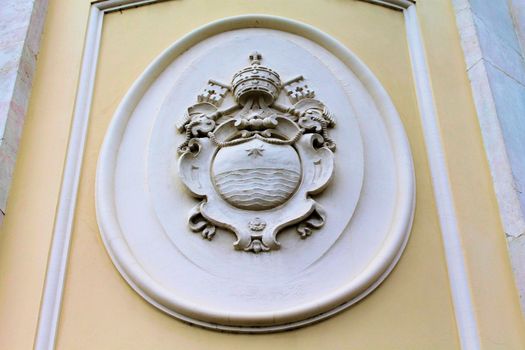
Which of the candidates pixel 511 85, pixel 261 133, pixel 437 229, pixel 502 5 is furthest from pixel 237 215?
pixel 502 5

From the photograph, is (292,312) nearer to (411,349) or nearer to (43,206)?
(411,349)

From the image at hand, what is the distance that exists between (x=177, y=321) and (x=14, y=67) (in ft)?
8.87

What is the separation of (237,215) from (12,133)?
1.95 m

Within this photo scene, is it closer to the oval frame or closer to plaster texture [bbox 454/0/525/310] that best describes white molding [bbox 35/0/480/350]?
the oval frame

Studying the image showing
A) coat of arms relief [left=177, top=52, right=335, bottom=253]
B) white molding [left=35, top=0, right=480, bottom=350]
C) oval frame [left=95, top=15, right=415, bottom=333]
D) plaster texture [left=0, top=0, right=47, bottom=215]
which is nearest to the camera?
oval frame [left=95, top=15, right=415, bottom=333]

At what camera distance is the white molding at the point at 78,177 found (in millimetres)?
5367

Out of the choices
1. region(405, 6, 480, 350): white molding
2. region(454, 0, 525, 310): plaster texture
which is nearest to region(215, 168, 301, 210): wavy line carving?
region(405, 6, 480, 350): white molding

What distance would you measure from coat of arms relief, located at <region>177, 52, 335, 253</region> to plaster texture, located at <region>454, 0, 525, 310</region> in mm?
1293

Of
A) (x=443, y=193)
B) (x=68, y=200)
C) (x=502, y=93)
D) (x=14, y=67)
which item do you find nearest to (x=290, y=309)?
(x=443, y=193)

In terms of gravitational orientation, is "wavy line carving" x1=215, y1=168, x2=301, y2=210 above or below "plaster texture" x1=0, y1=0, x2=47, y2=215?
below

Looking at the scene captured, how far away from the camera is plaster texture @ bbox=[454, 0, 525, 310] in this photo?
576 cm

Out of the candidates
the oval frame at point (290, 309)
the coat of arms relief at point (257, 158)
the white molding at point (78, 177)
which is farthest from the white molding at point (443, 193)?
the coat of arms relief at point (257, 158)

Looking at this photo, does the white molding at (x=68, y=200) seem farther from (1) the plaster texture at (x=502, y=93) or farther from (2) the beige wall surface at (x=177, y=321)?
(1) the plaster texture at (x=502, y=93)

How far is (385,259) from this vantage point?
5.49m
